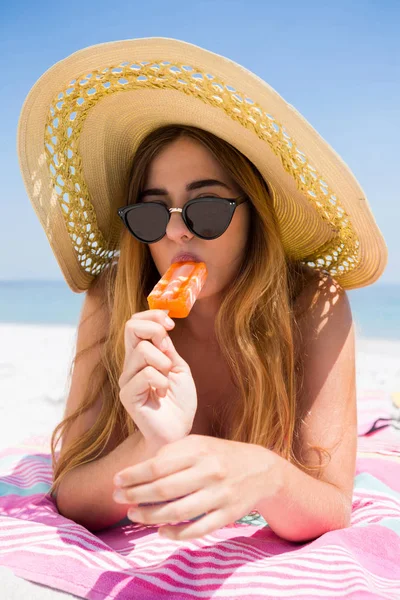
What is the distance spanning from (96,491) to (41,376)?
14.6 ft

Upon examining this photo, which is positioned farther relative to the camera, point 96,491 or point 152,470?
point 96,491

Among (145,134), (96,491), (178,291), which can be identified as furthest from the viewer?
Result: (145,134)

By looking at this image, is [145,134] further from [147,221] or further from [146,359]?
[146,359]

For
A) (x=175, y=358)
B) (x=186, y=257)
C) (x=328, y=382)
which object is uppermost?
(x=186, y=257)

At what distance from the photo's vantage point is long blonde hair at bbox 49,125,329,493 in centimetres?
290

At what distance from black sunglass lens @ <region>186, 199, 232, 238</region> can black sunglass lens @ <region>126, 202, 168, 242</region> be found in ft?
0.47

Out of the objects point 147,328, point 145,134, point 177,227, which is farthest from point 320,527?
point 145,134

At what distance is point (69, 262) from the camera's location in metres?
3.27

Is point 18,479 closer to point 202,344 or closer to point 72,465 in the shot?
point 72,465

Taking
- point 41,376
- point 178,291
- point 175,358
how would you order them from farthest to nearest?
point 41,376
point 178,291
point 175,358

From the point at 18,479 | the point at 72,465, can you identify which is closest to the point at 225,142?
the point at 72,465

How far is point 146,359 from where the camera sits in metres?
1.85

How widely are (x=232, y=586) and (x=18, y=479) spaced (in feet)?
6.08

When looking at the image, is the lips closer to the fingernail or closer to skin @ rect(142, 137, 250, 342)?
skin @ rect(142, 137, 250, 342)
